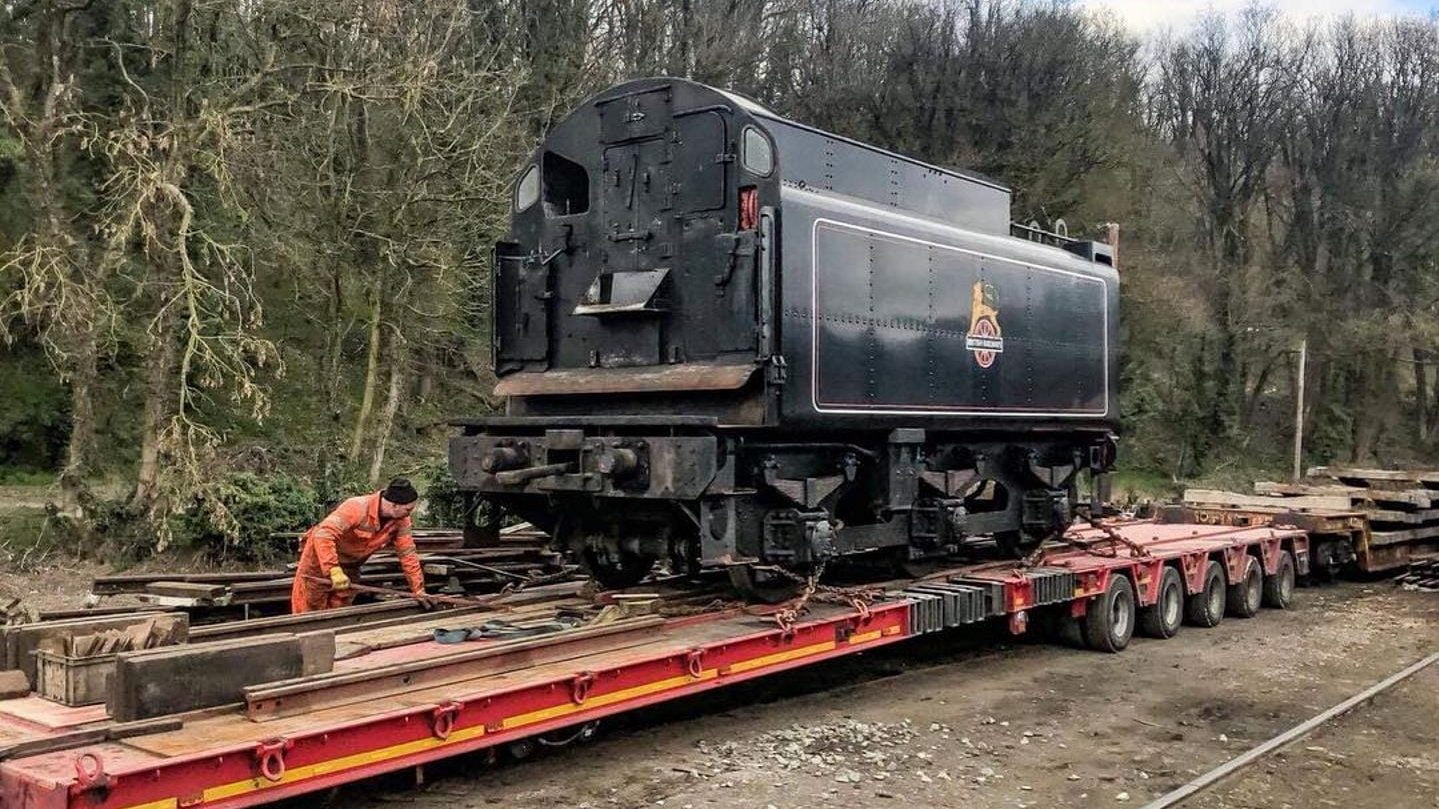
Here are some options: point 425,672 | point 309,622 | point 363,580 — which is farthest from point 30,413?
point 425,672

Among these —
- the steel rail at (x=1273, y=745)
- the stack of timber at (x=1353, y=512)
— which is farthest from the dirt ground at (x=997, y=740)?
the stack of timber at (x=1353, y=512)

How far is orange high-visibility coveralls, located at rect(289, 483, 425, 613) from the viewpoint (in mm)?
7812

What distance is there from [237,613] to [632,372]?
3.37 metres

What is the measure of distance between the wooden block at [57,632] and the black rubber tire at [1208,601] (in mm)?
9530

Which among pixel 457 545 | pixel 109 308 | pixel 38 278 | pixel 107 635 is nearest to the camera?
pixel 107 635

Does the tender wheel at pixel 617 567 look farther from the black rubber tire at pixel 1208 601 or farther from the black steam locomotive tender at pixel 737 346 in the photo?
the black rubber tire at pixel 1208 601

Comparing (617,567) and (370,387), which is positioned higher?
(370,387)

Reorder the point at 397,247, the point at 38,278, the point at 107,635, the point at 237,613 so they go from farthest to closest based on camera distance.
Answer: the point at 397,247 → the point at 38,278 → the point at 237,613 → the point at 107,635

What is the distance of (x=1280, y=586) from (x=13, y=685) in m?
12.7

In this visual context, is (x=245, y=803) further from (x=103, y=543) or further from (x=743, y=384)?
(x=103, y=543)

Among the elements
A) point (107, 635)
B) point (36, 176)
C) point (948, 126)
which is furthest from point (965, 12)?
point (107, 635)

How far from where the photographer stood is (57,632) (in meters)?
5.32

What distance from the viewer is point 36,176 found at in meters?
12.8

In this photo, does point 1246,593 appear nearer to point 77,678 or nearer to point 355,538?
point 355,538
